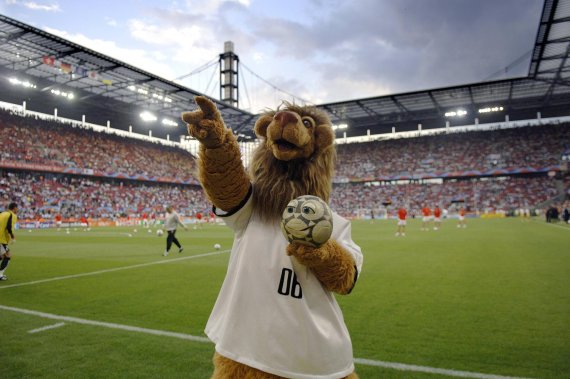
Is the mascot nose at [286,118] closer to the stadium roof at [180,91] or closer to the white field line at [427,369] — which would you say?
the white field line at [427,369]

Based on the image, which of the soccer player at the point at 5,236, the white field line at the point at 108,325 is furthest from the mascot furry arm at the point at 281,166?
the soccer player at the point at 5,236

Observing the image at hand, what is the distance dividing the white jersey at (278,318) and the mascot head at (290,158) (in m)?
0.18

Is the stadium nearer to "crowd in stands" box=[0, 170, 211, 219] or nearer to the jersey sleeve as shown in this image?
"crowd in stands" box=[0, 170, 211, 219]

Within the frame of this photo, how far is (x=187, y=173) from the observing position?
32094mm

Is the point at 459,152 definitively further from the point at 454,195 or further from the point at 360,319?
the point at 360,319

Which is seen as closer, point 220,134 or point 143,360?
point 220,134

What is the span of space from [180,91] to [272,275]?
33.1m

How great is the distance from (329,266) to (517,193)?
4936 cm

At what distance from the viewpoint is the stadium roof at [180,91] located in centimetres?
2288

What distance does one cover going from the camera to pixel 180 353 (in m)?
3.91

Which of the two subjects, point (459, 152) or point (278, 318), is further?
point (459, 152)

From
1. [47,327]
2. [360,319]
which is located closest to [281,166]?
[360,319]

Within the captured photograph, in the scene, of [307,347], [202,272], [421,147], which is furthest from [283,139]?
[421,147]

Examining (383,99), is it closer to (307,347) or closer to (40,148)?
(40,148)
